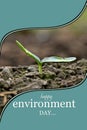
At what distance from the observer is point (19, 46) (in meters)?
5.81

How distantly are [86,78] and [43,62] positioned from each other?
176mm

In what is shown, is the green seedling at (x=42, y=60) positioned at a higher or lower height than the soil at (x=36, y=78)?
higher

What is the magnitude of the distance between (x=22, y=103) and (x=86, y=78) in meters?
0.26

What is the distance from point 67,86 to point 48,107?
11cm

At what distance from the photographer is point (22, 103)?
5.79 meters

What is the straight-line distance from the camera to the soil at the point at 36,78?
19.0 feet

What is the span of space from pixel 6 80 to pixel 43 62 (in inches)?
6.2

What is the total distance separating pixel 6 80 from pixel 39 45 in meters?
0.18

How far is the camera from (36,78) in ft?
19.1

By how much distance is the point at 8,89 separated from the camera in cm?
581

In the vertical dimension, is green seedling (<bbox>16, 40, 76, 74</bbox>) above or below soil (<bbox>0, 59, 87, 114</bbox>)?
above

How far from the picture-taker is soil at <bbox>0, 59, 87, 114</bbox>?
5.80 metres

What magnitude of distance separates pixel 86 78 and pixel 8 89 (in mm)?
301

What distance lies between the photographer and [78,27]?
580cm
